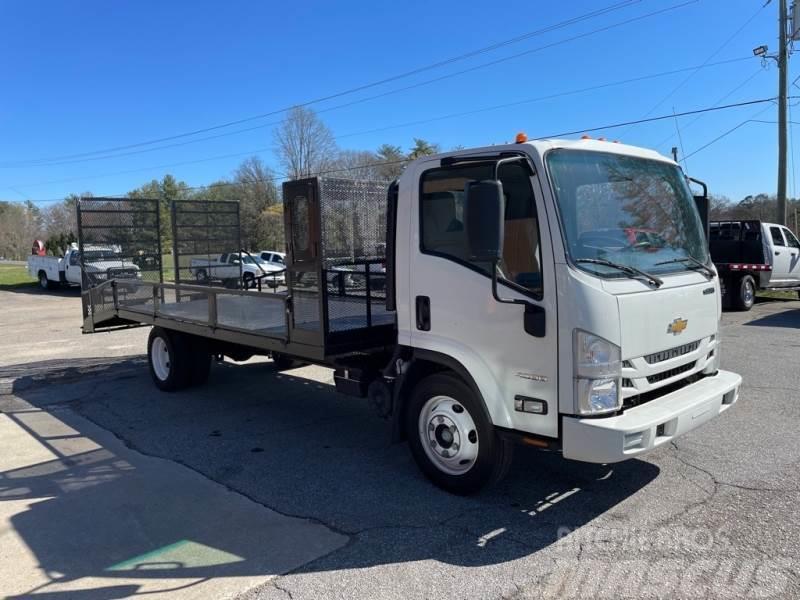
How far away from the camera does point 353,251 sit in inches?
224

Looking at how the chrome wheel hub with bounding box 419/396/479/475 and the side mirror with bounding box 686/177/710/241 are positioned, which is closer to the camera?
the chrome wheel hub with bounding box 419/396/479/475

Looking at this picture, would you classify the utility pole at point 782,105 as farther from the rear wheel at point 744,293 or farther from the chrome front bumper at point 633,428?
the chrome front bumper at point 633,428

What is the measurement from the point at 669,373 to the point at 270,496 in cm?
300

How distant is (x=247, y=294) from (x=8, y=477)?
8.33ft

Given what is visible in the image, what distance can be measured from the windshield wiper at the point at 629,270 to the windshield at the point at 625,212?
0.03m

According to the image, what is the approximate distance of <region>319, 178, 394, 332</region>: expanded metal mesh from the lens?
5238 millimetres

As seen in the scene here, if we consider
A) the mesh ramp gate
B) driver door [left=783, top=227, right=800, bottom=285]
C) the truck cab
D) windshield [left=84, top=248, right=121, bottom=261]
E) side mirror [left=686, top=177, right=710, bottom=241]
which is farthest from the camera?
driver door [left=783, top=227, right=800, bottom=285]

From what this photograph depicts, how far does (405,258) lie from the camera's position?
4562 mm

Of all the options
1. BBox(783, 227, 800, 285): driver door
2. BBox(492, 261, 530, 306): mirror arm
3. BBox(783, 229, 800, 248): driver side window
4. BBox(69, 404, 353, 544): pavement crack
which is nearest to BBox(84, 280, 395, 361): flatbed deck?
BBox(69, 404, 353, 544): pavement crack

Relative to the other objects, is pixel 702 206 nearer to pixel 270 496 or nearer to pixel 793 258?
pixel 270 496

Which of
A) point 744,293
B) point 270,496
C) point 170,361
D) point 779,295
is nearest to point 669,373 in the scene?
point 270,496

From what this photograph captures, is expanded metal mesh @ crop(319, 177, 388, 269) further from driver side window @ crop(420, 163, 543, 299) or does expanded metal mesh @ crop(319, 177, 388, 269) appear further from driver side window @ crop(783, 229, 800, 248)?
driver side window @ crop(783, 229, 800, 248)

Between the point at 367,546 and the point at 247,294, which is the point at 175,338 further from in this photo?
the point at 367,546

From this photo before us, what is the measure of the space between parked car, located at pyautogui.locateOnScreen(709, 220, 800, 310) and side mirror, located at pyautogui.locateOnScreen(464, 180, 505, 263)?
13.7 meters
